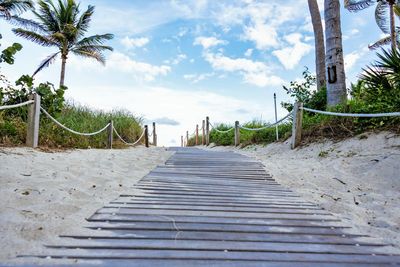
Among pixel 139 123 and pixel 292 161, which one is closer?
pixel 292 161

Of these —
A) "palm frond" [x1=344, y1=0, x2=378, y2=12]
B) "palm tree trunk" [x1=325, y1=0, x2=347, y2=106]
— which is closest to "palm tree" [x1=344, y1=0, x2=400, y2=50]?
"palm frond" [x1=344, y1=0, x2=378, y2=12]

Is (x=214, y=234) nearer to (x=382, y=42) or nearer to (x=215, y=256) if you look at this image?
(x=215, y=256)

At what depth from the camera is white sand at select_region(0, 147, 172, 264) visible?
7.95ft

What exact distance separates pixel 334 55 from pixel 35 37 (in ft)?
64.6

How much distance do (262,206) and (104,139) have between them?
25.1ft

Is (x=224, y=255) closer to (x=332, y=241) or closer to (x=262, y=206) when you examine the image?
(x=332, y=241)

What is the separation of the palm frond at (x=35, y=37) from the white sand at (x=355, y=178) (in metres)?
19.5

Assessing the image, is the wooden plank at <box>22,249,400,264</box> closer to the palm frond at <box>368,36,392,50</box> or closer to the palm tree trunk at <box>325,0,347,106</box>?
the palm tree trunk at <box>325,0,347,106</box>

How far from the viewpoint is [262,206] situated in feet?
11.3

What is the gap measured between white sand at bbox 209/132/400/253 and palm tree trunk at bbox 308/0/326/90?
14.0 ft

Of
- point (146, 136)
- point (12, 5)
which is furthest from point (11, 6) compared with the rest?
point (146, 136)

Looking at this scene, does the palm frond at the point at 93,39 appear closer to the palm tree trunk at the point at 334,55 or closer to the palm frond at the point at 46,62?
the palm frond at the point at 46,62

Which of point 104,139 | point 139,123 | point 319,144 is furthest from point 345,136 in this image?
point 139,123

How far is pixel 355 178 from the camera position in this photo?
16.0ft
